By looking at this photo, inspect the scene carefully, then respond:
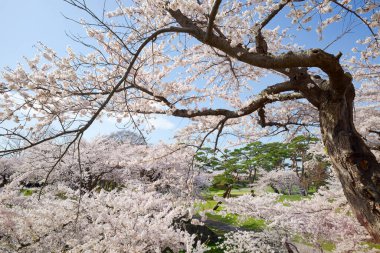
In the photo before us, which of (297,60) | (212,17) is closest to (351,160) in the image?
(297,60)

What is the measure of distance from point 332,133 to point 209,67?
450cm

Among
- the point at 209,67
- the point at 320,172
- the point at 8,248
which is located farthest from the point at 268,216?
the point at 320,172

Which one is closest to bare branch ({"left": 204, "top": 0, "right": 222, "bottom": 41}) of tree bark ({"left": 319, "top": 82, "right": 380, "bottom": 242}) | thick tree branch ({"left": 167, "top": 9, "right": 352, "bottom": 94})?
thick tree branch ({"left": 167, "top": 9, "right": 352, "bottom": 94})

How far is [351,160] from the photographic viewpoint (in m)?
2.80

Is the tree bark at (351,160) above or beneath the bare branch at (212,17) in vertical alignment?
beneath

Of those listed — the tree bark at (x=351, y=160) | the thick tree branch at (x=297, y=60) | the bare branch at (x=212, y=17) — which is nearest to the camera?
the bare branch at (x=212, y=17)

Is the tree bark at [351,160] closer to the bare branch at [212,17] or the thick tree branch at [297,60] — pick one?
the thick tree branch at [297,60]

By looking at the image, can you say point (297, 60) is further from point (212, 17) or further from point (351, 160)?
point (351, 160)

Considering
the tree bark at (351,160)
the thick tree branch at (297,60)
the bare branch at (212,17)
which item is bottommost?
the tree bark at (351,160)

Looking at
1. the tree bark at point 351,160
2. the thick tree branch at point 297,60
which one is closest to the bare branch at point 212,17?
the thick tree branch at point 297,60

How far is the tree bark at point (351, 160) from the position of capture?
262 cm

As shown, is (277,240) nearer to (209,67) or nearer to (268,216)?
(268,216)

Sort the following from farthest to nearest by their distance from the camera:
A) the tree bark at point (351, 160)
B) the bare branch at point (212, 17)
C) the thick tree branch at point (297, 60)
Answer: the thick tree branch at point (297, 60), the tree bark at point (351, 160), the bare branch at point (212, 17)

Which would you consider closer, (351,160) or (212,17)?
(212,17)
